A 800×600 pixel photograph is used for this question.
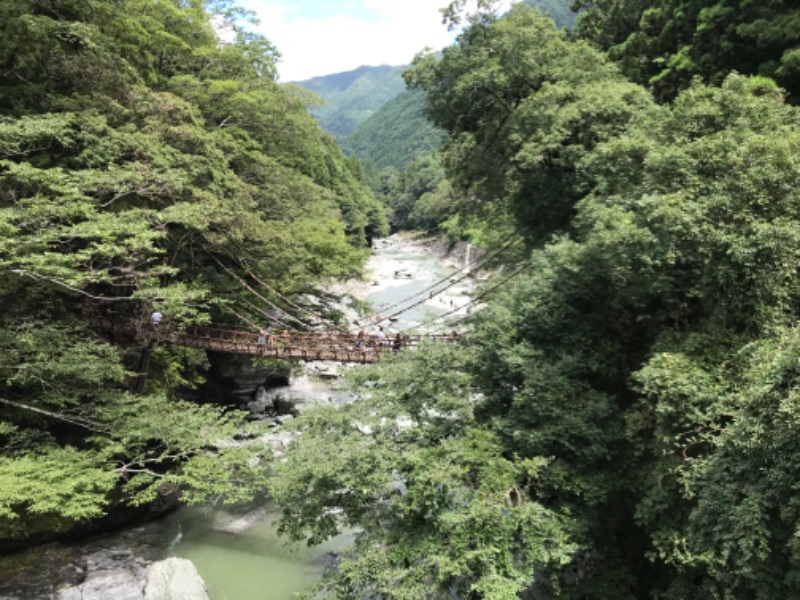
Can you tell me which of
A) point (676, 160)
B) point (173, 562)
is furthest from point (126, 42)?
point (676, 160)

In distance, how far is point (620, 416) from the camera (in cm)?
602

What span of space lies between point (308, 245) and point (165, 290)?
5054 mm

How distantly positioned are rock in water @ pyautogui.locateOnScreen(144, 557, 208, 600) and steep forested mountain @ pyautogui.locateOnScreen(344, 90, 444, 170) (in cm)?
8164

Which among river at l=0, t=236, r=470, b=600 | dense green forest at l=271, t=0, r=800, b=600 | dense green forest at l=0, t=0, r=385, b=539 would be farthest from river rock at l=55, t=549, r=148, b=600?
dense green forest at l=271, t=0, r=800, b=600

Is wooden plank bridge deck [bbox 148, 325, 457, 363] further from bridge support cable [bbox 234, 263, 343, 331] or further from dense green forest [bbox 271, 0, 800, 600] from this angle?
dense green forest [bbox 271, 0, 800, 600]

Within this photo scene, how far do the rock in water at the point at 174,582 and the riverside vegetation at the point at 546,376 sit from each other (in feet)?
3.52

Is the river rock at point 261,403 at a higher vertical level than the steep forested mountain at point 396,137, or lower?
lower

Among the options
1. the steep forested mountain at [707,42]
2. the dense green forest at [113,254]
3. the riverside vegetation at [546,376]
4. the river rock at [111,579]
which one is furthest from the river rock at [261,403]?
the steep forested mountain at [707,42]

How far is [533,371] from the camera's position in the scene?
6234mm

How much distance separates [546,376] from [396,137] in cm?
10380

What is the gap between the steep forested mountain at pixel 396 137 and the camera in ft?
298

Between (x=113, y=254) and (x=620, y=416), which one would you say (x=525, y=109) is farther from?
(x=113, y=254)

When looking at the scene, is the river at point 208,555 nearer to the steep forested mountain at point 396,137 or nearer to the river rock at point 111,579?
the river rock at point 111,579

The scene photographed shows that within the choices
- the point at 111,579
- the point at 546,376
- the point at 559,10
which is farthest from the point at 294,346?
the point at 559,10
